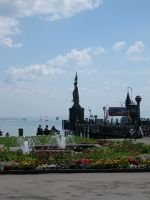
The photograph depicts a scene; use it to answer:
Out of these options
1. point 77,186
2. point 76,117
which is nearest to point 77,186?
point 77,186

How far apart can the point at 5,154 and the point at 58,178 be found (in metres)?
7.79

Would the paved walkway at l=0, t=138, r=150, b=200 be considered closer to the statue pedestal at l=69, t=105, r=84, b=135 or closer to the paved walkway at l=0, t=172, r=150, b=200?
the paved walkway at l=0, t=172, r=150, b=200

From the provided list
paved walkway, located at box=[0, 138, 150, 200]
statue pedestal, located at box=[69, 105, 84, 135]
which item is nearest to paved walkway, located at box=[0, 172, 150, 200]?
paved walkway, located at box=[0, 138, 150, 200]

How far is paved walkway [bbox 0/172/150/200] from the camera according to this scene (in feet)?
46.3

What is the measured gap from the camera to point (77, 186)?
1600 cm

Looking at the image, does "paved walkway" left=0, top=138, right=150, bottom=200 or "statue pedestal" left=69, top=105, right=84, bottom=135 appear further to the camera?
"statue pedestal" left=69, top=105, right=84, bottom=135

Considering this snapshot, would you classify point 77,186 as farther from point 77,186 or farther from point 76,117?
point 76,117

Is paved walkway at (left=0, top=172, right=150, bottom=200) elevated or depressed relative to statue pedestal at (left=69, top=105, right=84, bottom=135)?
depressed

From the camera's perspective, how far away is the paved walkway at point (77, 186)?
556 inches

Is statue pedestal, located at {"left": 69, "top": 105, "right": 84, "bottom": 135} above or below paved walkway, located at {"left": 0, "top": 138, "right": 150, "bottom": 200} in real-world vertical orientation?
above

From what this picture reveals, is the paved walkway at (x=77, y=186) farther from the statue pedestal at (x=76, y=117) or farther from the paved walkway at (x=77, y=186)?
the statue pedestal at (x=76, y=117)

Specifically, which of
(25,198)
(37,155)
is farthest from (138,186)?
(37,155)

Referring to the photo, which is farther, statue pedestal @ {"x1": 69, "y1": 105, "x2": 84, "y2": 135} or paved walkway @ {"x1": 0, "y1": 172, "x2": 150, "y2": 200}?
statue pedestal @ {"x1": 69, "y1": 105, "x2": 84, "y2": 135}

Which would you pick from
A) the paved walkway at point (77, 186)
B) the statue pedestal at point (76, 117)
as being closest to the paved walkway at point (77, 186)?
the paved walkway at point (77, 186)
